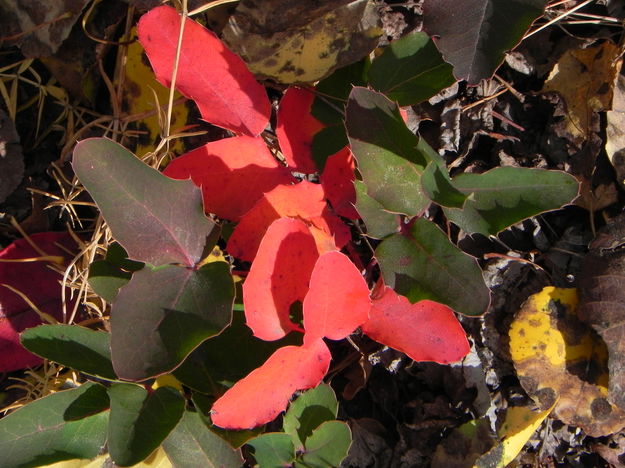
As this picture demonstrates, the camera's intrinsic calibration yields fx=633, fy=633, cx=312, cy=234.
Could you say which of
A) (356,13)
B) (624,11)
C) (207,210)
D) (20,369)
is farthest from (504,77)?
(20,369)

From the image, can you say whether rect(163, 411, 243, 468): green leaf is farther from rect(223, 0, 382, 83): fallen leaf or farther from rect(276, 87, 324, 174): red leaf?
rect(223, 0, 382, 83): fallen leaf

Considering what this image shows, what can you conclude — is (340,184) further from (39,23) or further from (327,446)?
(39,23)

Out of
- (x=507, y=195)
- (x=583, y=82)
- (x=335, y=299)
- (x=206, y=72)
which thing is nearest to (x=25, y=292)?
(x=206, y=72)

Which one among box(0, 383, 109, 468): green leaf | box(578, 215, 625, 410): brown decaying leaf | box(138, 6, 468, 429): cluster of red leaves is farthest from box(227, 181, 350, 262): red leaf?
box(578, 215, 625, 410): brown decaying leaf

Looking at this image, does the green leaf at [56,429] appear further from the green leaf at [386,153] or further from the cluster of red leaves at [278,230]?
the green leaf at [386,153]

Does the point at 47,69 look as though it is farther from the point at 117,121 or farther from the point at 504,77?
the point at 504,77
